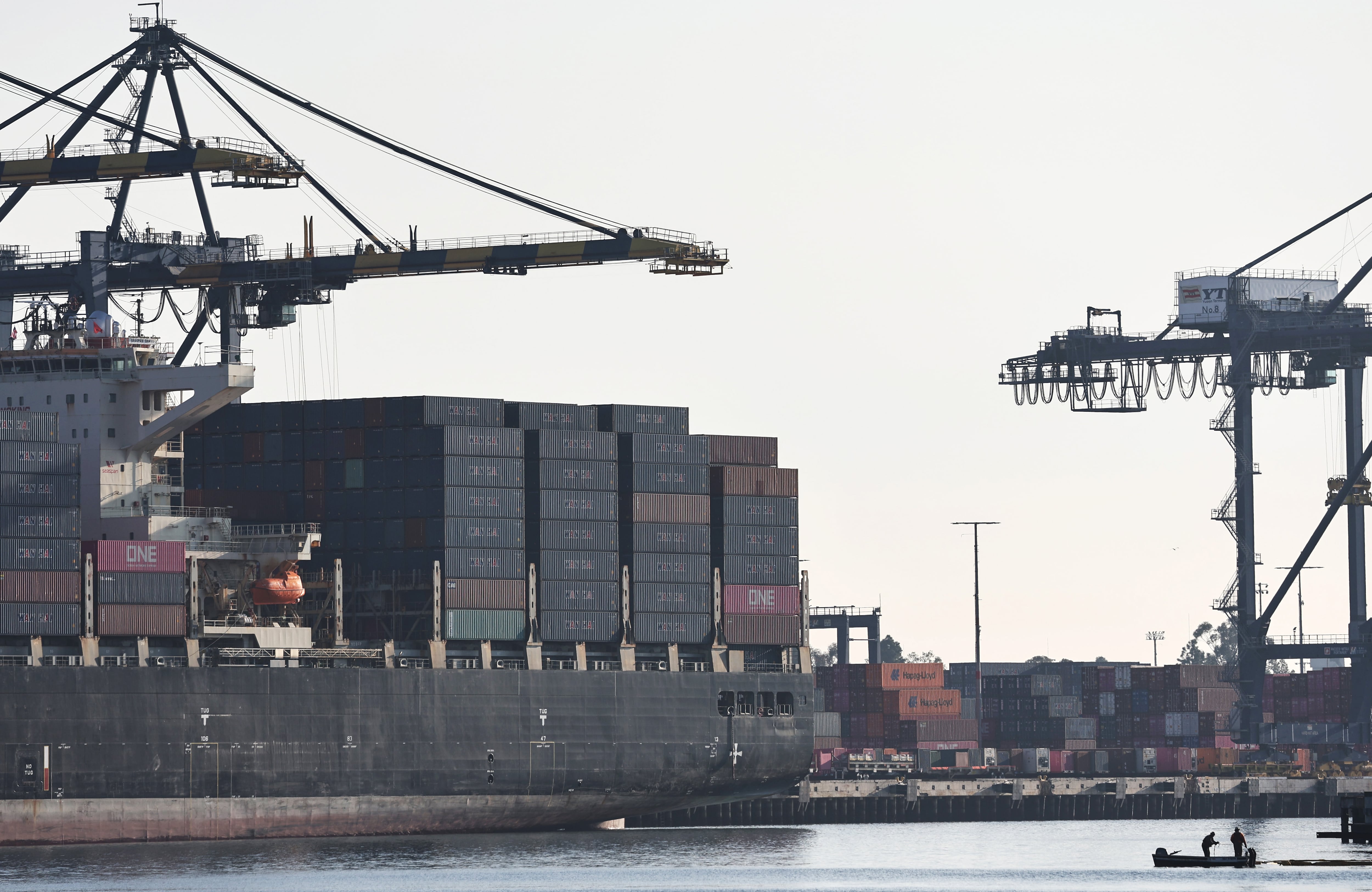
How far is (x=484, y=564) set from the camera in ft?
357

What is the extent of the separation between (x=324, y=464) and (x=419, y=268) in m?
8.94

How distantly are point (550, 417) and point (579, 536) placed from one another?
530 centimetres

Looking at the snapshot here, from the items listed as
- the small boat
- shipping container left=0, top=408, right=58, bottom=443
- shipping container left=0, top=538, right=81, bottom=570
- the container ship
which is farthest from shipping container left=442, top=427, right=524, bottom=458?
the small boat

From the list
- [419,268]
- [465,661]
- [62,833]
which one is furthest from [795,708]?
[62,833]

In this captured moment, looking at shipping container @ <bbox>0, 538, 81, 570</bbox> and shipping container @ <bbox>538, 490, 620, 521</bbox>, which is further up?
shipping container @ <bbox>538, 490, 620, 521</bbox>

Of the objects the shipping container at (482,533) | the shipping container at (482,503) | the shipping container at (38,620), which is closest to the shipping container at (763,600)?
the shipping container at (482,533)

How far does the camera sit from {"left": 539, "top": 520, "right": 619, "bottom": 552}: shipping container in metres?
111

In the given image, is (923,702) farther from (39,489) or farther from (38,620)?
(38,620)

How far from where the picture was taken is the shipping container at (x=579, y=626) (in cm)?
11025

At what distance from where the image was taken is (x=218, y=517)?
4254 inches

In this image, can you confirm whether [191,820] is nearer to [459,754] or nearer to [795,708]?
[459,754]

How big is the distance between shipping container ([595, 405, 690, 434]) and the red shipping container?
20260mm

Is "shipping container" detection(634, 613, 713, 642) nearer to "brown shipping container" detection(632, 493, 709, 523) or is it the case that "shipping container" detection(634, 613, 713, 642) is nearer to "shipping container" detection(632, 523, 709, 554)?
"shipping container" detection(632, 523, 709, 554)

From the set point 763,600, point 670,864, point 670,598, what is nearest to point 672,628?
point 670,598
